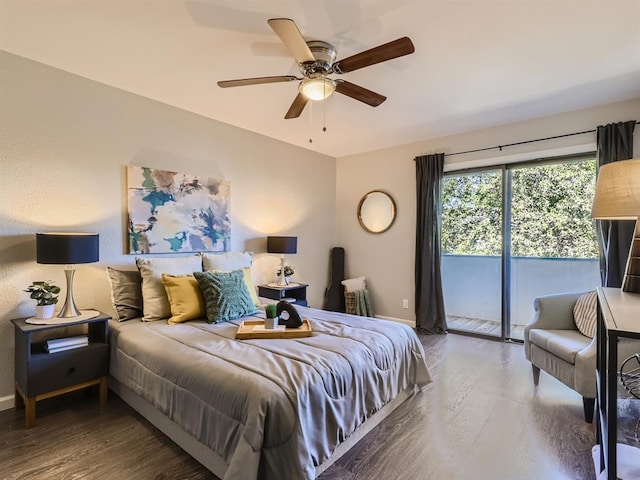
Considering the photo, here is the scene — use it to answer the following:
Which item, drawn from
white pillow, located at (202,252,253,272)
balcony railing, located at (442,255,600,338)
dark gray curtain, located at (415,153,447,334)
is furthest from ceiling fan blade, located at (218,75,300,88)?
balcony railing, located at (442,255,600,338)

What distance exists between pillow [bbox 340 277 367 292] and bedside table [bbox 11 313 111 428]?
3087 mm

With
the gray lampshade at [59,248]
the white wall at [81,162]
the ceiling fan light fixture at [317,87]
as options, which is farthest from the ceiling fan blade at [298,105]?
the gray lampshade at [59,248]

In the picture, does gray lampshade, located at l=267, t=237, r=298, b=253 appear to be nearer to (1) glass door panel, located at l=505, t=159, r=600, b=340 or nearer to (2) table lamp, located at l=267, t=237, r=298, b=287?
(2) table lamp, located at l=267, t=237, r=298, b=287

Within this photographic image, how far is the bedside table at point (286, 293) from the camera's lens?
3975mm

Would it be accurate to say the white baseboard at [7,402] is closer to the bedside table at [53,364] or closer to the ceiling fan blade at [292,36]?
the bedside table at [53,364]

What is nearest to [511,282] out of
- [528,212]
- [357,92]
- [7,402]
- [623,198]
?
[528,212]

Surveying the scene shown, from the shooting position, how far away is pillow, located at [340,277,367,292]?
4863 mm

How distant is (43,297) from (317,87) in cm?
246

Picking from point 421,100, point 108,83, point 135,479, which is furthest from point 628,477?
point 108,83

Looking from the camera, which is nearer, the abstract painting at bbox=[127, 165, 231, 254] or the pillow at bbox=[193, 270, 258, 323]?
the pillow at bbox=[193, 270, 258, 323]

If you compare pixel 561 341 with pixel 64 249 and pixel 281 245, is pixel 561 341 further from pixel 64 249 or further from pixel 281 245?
pixel 64 249

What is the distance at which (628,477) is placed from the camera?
1.47m

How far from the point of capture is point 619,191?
175 cm

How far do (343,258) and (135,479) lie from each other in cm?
390
